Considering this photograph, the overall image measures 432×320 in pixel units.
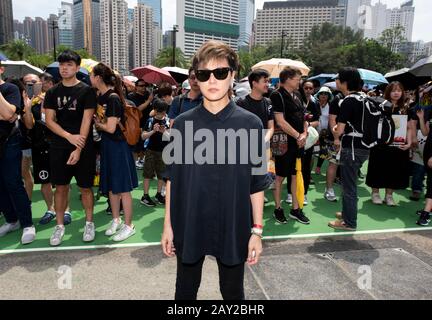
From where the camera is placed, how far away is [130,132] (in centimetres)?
466

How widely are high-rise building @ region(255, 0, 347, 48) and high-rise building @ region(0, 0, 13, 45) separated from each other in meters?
94.8

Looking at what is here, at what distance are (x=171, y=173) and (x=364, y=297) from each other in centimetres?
228

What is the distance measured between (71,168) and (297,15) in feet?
545

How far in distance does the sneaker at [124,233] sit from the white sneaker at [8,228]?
1479mm

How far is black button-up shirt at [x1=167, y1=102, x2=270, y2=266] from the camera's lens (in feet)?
6.89

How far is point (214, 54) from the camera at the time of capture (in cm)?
203

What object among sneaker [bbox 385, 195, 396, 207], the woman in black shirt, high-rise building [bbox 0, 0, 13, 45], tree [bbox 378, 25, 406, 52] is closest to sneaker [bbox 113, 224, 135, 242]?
the woman in black shirt

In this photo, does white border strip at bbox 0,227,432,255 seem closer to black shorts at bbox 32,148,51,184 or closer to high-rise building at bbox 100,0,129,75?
black shorts at bbox 32,148,51,184

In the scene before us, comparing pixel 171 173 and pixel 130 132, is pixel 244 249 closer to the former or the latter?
pixel 171 173

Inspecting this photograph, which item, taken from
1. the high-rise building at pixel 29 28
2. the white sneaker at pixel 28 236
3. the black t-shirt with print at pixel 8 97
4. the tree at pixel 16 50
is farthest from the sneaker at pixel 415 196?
the high-rise building at pixel 29 28

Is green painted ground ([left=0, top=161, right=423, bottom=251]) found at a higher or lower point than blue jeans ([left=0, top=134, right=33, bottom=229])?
lower

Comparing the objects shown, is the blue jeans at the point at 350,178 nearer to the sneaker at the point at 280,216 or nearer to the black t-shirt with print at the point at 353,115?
the black t-shirt with print at the point at 353,115

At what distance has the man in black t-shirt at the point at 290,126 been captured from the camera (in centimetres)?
493

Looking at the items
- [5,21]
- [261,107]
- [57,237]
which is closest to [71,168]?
[57,237]
